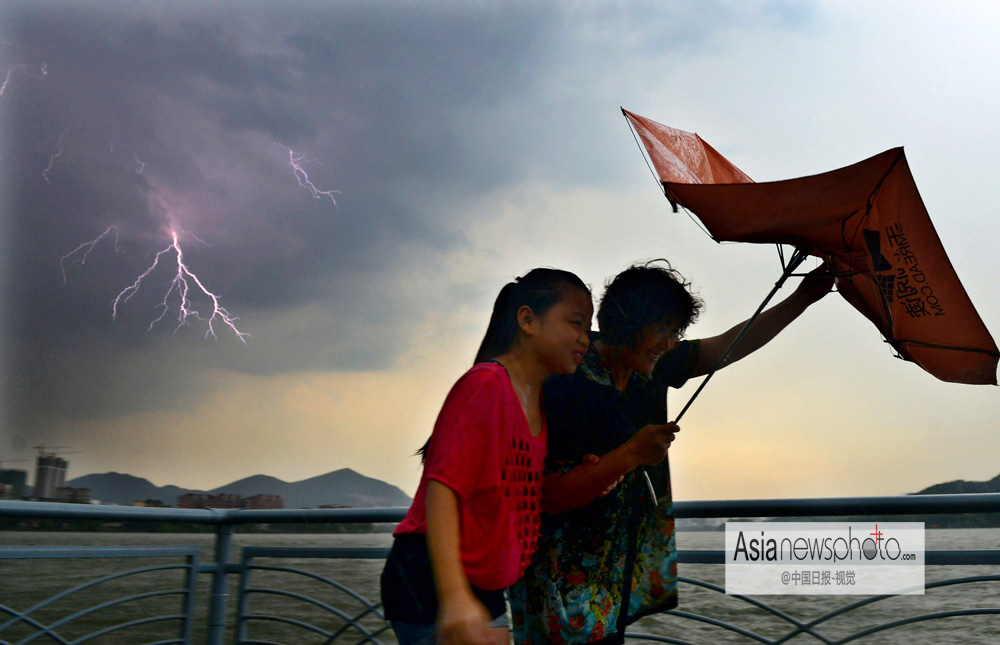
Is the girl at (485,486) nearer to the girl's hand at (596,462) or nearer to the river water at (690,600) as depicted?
the girl's hand at (596,462)

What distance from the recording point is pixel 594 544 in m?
1.43

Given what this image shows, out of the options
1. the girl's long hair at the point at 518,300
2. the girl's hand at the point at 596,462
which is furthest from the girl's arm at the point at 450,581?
the girl's hand at the point at 596,462

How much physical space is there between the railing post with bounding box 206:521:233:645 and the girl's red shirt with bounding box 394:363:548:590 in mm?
2025

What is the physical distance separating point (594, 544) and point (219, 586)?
2.17m

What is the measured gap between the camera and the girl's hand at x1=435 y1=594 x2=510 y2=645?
0.99 meters

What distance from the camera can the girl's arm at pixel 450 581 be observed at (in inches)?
39.4

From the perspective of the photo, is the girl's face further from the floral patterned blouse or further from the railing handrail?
the railing handrail

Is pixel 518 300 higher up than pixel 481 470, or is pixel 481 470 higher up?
pixel 518 300

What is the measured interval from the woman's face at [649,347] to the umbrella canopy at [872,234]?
241 millimetres

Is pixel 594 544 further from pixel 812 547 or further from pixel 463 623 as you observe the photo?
pixel 812 547

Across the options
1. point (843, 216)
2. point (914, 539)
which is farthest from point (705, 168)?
point (914, 539)

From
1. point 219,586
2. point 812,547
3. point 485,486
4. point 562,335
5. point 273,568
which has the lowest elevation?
point 219,586

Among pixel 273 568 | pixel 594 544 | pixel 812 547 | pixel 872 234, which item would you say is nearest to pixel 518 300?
pixel 594 544

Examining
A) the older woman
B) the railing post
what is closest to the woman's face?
the older woman
